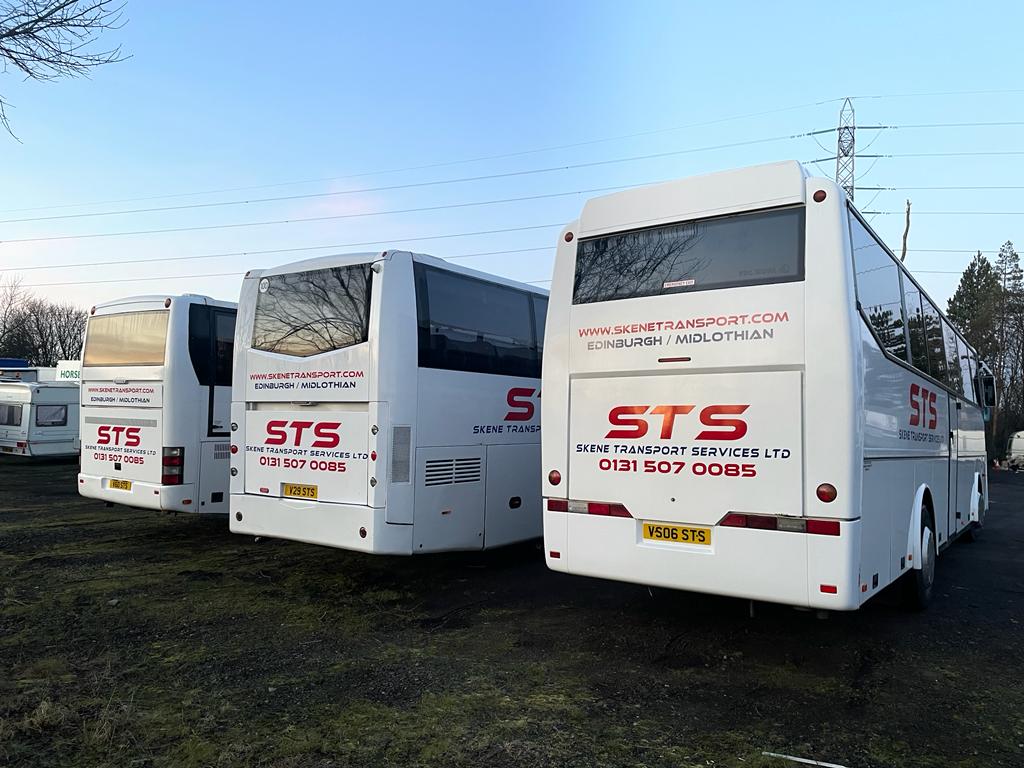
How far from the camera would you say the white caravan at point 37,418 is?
20859 millimetres

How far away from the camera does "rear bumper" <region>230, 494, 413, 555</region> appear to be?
6.86 meters

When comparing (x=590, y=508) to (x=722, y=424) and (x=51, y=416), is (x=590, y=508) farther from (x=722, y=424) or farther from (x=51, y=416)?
(x=51, y=416)

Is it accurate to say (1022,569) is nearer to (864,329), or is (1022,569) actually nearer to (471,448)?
(864,329)

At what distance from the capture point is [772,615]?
673 centimetres

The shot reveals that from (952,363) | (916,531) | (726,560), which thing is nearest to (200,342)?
(726,560)

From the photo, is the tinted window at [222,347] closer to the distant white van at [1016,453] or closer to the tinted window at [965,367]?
the tinted window at [965,367]

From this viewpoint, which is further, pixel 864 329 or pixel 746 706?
pixel 864 329

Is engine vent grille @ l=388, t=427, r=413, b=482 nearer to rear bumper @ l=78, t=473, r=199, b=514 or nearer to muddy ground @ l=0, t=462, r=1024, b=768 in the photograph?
muddy ground @ l=0, t=462, r=1024, b=768

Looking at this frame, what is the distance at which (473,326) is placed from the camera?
7871mm

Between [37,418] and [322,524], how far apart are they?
17.9m

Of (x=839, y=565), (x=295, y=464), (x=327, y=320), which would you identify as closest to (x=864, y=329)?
(x=839, y=565)

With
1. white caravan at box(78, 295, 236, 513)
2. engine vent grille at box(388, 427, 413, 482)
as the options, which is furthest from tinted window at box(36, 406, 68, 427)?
engine vent grille at box(388, 427, 413, 482)

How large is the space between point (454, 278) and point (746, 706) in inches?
188

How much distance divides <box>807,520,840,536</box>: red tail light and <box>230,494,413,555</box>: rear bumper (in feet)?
11.9
